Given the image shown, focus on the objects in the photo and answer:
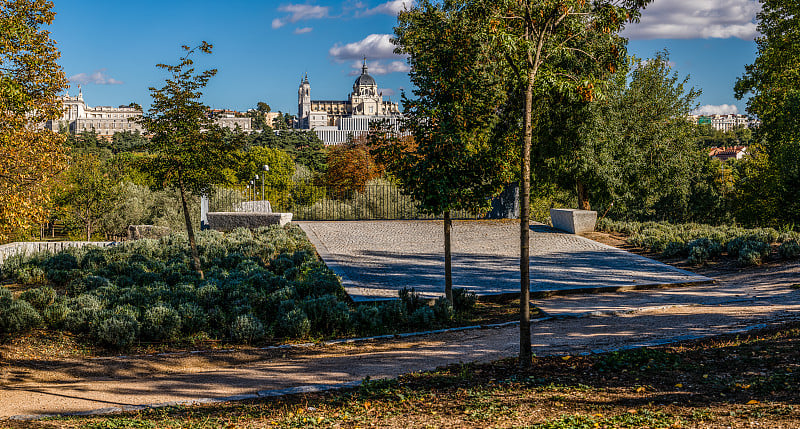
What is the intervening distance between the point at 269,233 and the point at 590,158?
39.8ft

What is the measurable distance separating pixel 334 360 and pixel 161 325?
348 centimetres

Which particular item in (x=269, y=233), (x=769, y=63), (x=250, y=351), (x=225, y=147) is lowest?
(x=250, y=351)

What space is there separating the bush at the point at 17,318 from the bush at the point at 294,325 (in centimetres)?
435

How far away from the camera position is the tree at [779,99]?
76.8 feet

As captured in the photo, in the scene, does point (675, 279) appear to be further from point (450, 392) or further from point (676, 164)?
point (676, 164)

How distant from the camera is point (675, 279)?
46.8ft

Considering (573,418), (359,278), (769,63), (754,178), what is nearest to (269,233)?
(359,278)

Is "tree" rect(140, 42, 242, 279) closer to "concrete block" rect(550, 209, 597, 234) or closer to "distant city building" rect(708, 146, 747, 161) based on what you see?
"concrete block" rect(550, 209, 597, 234)

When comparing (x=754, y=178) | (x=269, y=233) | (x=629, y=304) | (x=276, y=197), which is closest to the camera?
(x=629, y=304)

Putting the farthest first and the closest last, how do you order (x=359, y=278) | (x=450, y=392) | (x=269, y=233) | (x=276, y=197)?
1. (x=276, y=197)
2. (x=269, y=233)
3. (x=359, y=278)
4. (x=450, y=392)

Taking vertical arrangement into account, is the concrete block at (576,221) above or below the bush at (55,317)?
above

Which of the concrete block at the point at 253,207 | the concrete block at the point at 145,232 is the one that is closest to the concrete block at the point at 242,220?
the concrete block at the point at 145,232

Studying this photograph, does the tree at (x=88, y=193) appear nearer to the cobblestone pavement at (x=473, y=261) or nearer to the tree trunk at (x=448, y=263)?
the cobblestone pavement at (x=473, y=261)

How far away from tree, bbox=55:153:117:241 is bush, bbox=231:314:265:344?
125 feet
